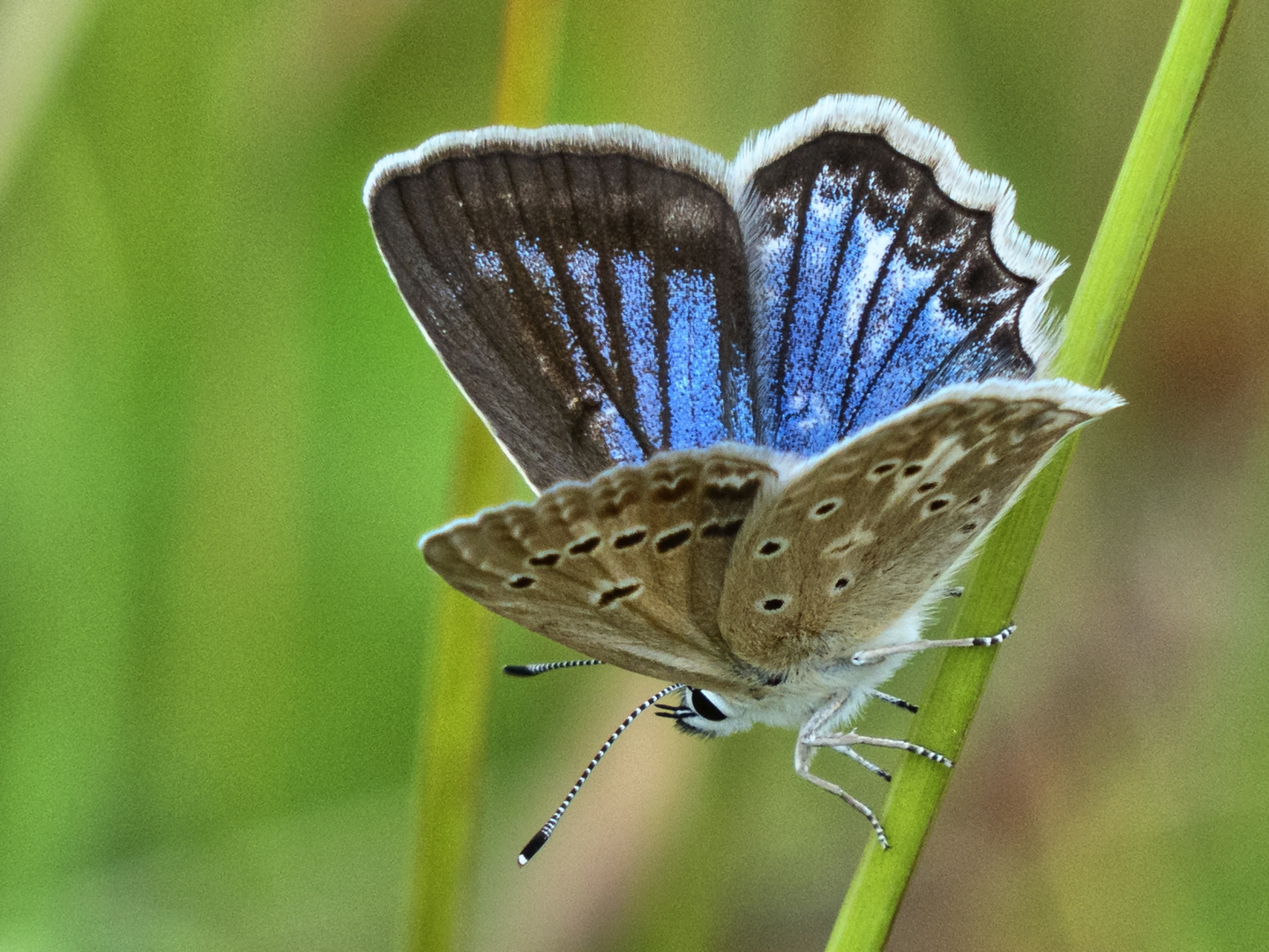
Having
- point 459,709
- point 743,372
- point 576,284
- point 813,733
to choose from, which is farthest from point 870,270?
point 459,709

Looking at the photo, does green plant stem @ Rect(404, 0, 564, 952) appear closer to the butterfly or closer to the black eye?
the butterfly

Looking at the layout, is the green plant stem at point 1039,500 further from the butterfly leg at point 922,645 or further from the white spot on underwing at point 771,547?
the white spot on underwing at point 771,547

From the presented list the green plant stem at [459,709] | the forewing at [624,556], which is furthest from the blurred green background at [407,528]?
the forewing at [624,556]

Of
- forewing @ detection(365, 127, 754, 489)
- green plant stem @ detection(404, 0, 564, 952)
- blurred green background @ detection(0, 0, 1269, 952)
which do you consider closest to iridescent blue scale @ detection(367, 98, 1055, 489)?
forewing @ detection(365, 127, 754, 489)

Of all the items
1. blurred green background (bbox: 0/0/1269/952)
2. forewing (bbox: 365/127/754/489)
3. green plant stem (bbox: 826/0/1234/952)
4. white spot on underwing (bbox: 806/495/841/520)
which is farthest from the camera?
blurred green background (bbox: 0/0/1269/952)

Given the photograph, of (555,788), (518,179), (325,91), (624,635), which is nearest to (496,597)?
(624,635)

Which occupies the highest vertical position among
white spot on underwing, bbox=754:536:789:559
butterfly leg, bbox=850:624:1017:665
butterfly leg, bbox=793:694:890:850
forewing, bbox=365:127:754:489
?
forewing, bbox=365:127:754:489

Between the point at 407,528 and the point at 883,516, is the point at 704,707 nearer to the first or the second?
the point at 883,516
